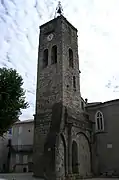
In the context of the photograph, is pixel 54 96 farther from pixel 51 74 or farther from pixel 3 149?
pixel 3 149

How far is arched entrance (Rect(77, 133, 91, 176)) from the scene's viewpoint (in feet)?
68.8

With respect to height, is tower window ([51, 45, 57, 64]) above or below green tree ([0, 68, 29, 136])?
above

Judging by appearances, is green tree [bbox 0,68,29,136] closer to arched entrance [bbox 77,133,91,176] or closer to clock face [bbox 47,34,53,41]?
arched entrance [bbox 77,133,91,176]

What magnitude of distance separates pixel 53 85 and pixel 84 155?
7.49m

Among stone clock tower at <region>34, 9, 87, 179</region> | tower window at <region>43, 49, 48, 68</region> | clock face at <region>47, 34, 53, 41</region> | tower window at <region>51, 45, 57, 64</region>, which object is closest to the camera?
stone clock tower at <region>34, 9, 87, 179</region>

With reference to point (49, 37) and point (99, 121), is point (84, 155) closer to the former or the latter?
point (99, 121)

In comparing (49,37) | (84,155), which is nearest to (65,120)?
(84,155)

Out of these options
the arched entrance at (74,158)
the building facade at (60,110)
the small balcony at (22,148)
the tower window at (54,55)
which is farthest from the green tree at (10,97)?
the small balcony at (22,148)

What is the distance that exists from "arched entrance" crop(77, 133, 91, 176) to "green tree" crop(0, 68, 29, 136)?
7.34 meters

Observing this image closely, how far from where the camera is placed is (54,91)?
72.2 feet

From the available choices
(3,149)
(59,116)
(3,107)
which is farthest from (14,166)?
(3,107)

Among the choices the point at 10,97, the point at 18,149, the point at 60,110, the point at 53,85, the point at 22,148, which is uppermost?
the point at 53,85

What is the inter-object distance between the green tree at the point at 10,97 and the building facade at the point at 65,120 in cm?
375

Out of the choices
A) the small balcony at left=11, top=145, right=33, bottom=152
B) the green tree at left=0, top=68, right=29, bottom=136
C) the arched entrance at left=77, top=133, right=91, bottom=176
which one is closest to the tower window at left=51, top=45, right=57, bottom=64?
the green tree at left=0, top=68, right=29, bottom=136
